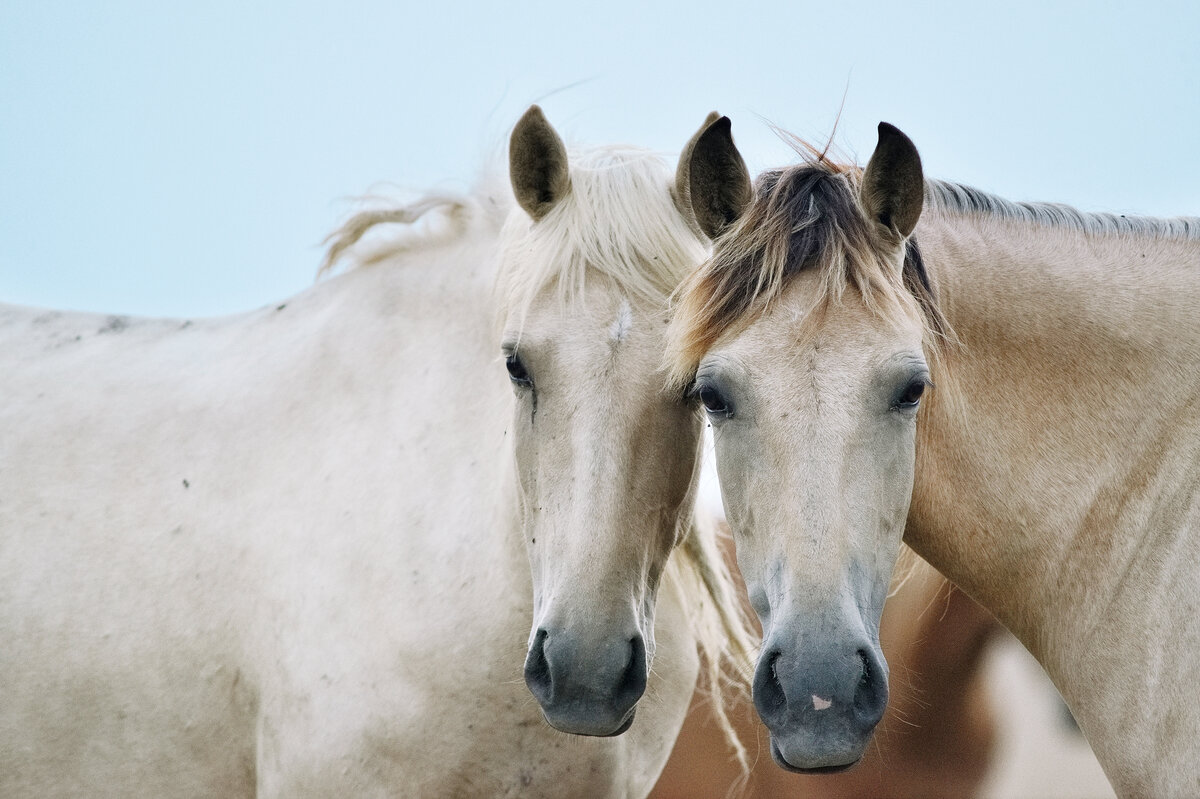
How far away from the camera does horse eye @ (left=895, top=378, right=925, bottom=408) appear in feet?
7.60

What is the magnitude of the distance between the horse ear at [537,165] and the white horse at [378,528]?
2 centimetres

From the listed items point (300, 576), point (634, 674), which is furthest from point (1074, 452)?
point (300, 576)

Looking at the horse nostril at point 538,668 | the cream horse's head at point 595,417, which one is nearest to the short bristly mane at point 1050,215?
the cream horse's head at point 595,417

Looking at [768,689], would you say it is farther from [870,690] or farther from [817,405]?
[817,405]

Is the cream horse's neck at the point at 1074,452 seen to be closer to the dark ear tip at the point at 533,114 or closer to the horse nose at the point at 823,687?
the horse nose at the point at 823,687

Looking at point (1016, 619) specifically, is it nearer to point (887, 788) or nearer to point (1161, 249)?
point (1161, 249)

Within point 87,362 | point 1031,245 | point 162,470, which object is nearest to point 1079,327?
point 1031,245

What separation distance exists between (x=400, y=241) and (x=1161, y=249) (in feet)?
8.26

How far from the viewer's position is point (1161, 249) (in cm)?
273

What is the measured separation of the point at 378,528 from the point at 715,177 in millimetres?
1484

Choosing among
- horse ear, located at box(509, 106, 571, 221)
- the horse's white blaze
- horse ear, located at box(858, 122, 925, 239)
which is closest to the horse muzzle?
the horse's white blaze

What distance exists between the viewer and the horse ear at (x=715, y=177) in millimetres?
2625

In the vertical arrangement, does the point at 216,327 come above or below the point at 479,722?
above

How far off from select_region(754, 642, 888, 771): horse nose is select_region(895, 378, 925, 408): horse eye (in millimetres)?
599
